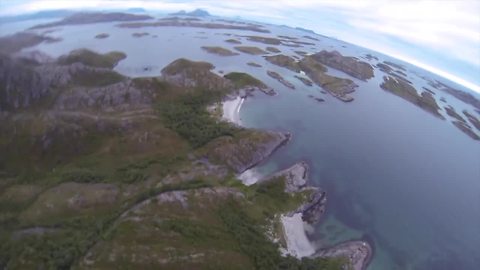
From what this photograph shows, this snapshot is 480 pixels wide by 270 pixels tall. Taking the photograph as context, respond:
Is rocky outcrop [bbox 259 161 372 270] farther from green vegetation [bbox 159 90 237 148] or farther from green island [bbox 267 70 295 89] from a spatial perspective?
green island [bbox 267 70 295 89]

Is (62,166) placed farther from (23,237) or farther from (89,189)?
(23,237)

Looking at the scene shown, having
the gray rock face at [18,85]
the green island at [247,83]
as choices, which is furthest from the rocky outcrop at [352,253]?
the gray rock face at [18,85]

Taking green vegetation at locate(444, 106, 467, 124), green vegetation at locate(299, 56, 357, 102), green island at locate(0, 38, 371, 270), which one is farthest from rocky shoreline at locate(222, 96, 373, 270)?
green vegetation at locate(444, 106, 467, 124)

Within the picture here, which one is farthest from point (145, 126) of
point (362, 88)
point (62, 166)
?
point (362, 88)

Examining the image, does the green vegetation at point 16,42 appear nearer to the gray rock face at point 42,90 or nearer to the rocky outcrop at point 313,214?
the gray rock face at point 42,90

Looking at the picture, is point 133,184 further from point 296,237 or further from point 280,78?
point 280,78

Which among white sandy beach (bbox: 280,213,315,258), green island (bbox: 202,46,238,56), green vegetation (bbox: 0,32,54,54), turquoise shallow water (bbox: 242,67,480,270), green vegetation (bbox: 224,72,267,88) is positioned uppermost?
green vegetation (bbox: 0,32,54,54)
